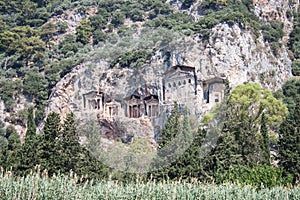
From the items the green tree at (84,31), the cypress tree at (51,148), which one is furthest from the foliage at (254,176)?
the green tree at (84,31)

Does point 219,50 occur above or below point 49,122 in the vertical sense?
above

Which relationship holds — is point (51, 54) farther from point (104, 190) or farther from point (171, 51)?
point (104, 190)

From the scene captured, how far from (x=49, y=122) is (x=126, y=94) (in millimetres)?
4362

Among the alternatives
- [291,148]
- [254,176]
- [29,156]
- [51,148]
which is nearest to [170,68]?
[291,148]

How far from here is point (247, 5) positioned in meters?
58.6

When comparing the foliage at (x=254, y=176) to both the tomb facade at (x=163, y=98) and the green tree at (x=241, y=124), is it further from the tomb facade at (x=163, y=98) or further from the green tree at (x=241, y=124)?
the tomb facade at (x=163, y=98)

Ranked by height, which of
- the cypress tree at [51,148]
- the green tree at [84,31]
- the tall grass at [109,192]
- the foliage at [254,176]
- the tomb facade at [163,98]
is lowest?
the foliage at [254,176]

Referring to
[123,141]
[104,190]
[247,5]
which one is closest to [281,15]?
[247,5]

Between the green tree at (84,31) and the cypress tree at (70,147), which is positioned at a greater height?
the green tree at (84,31)

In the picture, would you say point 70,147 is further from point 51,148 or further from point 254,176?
point 254,176

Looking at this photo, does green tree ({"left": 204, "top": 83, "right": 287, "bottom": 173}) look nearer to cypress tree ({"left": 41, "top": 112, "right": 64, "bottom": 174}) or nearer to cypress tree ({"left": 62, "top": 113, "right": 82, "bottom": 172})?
cypress tree ({"left": 62, "top": 113, "right": 82, "bottom": 172})

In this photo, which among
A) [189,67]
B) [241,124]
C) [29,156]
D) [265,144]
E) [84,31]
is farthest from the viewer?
[84,31]

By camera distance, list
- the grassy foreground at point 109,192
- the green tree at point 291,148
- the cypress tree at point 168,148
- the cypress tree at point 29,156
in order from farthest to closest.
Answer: the green tree at point 291,148, the cypress tree at point 29,156, the cypress tree at point 168,148, the grassy foreground at point 109,192

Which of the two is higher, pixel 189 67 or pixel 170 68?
pixel 189 67
